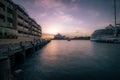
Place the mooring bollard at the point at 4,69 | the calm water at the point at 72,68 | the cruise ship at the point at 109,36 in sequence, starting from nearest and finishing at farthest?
the mooring bollard at the point at 4,69 < the calm water at the point at 72,68 < the cruise ship at the point at 109,36

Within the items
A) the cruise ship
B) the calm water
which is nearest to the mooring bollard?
the calm water

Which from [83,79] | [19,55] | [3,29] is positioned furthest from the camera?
[3,29]

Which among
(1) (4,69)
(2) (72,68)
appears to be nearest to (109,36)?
(2) (72,68)

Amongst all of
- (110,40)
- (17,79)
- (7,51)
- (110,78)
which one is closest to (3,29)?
(7,51)

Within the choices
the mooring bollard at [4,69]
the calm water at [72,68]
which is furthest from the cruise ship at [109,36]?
the mooring bollard at [4,69]

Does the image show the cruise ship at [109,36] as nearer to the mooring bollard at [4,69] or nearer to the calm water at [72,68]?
the calm water at [72,68]

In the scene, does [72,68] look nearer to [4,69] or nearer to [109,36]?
[4,69]

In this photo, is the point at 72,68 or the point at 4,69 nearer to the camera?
the point at 4,69

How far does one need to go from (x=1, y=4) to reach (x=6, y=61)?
3415 centimetres

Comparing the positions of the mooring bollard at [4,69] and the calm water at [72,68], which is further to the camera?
the calm water at [72,68]

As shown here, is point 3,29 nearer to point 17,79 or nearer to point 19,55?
point 19,55

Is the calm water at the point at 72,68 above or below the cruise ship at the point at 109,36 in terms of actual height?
below

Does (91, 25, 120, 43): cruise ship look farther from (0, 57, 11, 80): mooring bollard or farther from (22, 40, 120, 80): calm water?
(0, 57, 11, 80): mooring bollard

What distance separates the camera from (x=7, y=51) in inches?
615
